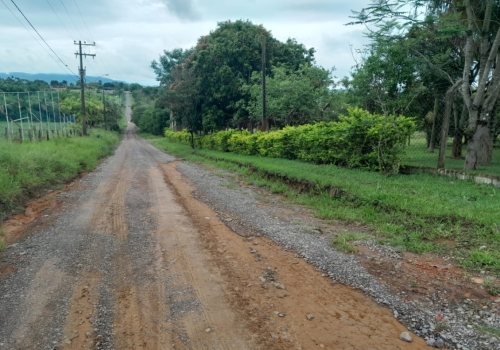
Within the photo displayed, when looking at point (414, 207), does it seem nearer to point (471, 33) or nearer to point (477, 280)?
point (477, 280)

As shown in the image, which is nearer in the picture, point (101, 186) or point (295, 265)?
point (295, 265)

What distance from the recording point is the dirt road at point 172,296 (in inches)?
117

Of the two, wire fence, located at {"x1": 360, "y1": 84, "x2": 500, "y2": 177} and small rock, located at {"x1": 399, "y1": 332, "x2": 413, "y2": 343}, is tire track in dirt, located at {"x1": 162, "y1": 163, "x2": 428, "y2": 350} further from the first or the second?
wire fence, located at {"x1": 360, "y1": 84, "x2": 500, "y2": 177}

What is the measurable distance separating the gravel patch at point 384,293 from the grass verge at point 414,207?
79 cm

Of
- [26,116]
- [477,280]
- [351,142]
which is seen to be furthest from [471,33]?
[26,116]

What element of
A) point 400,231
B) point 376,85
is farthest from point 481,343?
point 376,85

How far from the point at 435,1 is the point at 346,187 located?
243 inches

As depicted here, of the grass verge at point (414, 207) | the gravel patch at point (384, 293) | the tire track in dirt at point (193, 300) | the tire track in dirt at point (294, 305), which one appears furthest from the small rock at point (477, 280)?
the tire track in dirt at point (193, 300)

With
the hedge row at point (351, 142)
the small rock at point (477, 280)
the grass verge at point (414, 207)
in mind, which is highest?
the hedge row at point (351, 142)

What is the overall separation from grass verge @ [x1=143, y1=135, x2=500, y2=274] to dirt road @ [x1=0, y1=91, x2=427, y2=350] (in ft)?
5.96

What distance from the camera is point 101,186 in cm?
1108

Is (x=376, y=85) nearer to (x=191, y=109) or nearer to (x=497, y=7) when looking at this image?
(x=497, y=7)

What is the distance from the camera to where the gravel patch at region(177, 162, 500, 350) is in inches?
116

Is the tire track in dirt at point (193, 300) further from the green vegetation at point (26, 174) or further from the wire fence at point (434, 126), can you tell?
the wire fence at point (434, 126)
